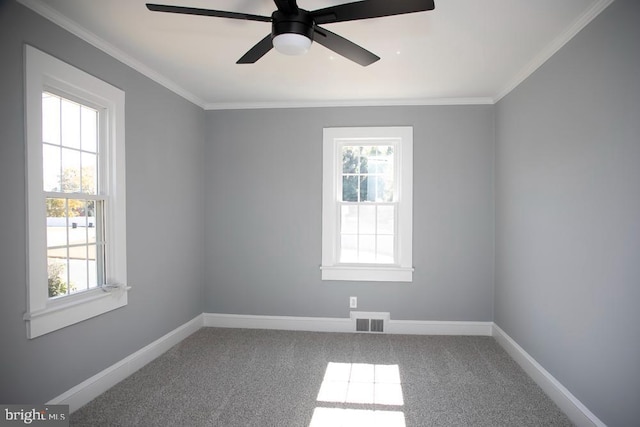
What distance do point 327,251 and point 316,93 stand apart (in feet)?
5.88

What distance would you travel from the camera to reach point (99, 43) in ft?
8.57

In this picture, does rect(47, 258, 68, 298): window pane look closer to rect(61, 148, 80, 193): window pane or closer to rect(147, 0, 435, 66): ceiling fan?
rect(61, 148, 80, 193): window pane

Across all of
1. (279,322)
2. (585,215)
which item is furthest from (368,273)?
(585,215)

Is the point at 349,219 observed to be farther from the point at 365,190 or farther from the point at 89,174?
the point at 89,174

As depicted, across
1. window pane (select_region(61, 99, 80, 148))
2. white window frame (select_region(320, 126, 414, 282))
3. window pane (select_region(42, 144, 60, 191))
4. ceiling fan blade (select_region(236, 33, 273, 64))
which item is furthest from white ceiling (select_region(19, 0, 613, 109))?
window pane (select_region(42, 144, 60, 191))

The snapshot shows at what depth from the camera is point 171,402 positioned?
2529 millimetres

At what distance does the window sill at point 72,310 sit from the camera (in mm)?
2135

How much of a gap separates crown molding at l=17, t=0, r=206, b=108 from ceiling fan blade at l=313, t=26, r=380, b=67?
1737mm

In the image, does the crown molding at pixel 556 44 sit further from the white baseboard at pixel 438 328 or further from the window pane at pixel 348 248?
the white baseboard at pixel 438 328

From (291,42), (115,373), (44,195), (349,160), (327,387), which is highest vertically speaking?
(291,42)

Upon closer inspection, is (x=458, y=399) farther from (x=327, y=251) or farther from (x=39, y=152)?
(x=39, y=152)

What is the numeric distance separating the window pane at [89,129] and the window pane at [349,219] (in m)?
2.55

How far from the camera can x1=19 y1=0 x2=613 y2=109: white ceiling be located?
2188mm

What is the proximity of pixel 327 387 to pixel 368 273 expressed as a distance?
5.04 ft
